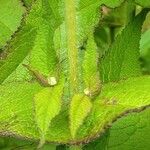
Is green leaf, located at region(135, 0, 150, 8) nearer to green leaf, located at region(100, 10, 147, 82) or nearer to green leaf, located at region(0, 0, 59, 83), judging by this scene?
green leaf, located at region(100, 10, 147, 82)

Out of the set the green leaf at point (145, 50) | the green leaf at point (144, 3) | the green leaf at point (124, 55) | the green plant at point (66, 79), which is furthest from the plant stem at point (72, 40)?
the green leaf at point (145, 50)

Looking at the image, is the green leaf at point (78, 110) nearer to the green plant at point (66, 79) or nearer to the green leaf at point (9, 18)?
the green plant at point (66, 79)

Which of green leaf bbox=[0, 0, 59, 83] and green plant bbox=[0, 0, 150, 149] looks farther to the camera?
green leaf bbox=[0, 0, 59, 83]

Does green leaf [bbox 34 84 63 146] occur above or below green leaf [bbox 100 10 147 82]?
below

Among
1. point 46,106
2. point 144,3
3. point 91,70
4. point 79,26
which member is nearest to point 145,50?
point 144,3

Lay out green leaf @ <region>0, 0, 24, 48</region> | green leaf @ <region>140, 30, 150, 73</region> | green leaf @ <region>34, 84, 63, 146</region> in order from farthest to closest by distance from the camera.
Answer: green leaf @ <region>140, 30, 150, 73</region> → green leaf @ <region>0, 0, 24, 48</region> → green leaf @ <region>34, 84, 63, 146</region>

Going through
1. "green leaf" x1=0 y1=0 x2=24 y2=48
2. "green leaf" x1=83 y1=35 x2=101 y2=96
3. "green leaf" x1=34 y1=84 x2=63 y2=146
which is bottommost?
"green leaf" x1=34 y1=84 x2=63 y2=146

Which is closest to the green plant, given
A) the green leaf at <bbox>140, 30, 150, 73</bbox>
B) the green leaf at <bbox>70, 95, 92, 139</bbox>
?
the green leaf at <bbox>70, 95, 92, 139</bbox>
